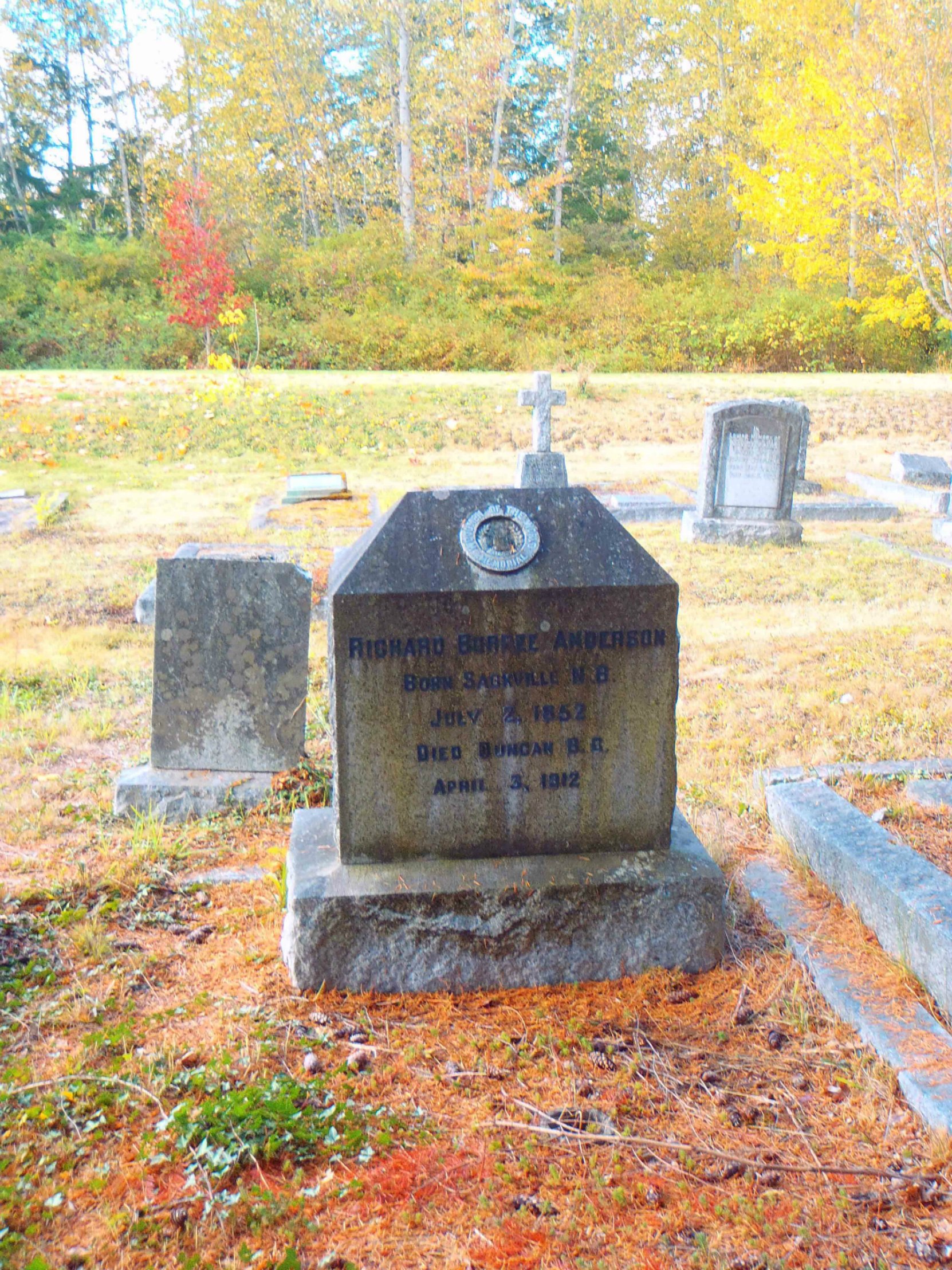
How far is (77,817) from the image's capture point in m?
4.34

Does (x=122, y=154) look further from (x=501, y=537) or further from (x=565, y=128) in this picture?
(x=501, y=537)

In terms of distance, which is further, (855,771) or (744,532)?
(744,532)

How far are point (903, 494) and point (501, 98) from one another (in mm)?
22002

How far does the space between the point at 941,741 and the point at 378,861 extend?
3.14 meters

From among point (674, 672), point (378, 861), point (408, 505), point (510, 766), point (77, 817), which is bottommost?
point (77, 817)

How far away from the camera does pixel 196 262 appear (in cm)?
2252

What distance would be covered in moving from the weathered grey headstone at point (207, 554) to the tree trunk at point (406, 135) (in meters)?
22.4

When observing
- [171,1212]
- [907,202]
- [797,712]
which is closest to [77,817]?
[171,1212]

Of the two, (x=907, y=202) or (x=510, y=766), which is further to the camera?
(x=907, y=202)

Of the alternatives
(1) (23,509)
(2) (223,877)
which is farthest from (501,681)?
(1) (23,509)

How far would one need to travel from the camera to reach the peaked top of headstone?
2.86 meters

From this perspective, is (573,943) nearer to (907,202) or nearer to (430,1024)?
(430,1024)

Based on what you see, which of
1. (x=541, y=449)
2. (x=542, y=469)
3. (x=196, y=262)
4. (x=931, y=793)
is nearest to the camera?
(x=931, y=793)

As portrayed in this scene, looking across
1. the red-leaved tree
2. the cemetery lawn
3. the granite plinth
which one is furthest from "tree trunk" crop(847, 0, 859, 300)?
the red-leaved tree
